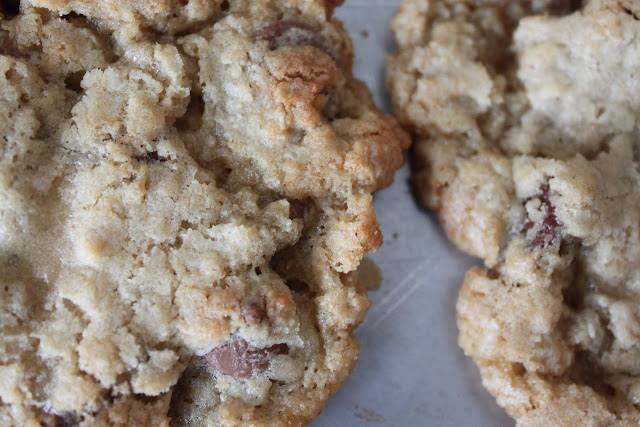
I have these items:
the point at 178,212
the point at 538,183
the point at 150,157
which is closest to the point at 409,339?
the point at 538,183

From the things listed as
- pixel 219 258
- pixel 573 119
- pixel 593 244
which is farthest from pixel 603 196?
pixel 219 258

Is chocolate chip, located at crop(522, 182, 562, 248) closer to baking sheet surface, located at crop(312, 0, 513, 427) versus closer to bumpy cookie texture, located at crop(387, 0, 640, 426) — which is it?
bumpy cookie texture, located at crop(387, 0, 640, 426)

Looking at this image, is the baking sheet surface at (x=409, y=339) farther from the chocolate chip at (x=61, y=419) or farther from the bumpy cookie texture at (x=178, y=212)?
the chocolate chip at (x=61, y=419)

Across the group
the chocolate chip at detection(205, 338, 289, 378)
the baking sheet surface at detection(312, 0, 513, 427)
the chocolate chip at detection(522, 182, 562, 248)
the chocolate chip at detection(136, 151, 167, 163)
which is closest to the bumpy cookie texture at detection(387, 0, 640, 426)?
the chocolate chip at detection(522, 182, 562, 248)

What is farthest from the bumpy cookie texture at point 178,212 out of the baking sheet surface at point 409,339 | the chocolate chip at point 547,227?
the chocolate chip at point 547,227

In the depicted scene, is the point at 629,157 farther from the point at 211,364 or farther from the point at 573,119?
the point at 211,364

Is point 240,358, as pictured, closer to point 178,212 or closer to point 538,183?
point 178,212
